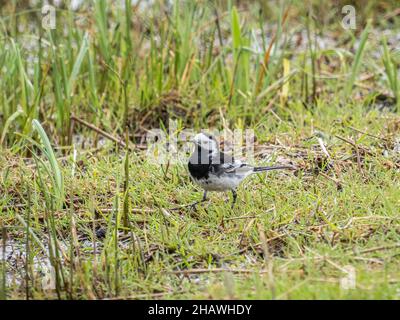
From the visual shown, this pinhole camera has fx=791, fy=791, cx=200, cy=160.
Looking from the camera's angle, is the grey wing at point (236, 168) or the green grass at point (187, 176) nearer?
the green grass at point (187, 176)

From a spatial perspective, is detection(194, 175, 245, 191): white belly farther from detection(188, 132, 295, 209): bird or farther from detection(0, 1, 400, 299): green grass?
detection(0, 1, 400, 299): green grass

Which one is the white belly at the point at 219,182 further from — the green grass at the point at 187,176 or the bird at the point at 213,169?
the green grass at the point at 187,176

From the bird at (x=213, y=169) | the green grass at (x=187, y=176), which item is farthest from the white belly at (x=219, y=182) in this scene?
the green grass at (x=187, y=176)

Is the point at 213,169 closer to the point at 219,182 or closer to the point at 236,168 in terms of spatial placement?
the point at 219,182

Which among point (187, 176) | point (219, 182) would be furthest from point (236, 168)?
point (187, 176)

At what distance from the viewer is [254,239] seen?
4309 millimetres

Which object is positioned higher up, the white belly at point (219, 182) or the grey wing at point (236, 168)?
the grey wing at point (236, 168)

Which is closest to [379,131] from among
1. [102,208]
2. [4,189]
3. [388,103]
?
[388,103]

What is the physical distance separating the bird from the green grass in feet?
0.58

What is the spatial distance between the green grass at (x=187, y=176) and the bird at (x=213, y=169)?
0.18m

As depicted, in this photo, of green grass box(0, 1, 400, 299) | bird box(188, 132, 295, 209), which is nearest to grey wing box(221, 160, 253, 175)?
bird box(188, 132, 295, 209)

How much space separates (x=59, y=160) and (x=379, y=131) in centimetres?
230

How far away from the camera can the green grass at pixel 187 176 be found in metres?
3.90

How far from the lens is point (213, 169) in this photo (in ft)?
14.9
